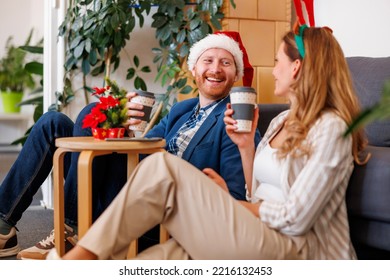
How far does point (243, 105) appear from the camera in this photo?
5.63 ft

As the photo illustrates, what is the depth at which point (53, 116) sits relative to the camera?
2.27 metres

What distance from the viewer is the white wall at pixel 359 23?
2646 millimetres

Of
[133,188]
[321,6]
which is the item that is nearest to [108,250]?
[133,188]

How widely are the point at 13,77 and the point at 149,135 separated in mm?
1756

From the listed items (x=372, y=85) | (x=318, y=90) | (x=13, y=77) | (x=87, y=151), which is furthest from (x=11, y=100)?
(x=318, y=90)

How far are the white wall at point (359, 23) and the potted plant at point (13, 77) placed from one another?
71.6 inches

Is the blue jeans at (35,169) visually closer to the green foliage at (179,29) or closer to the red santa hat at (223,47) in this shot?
the red santa hat at (223,47)

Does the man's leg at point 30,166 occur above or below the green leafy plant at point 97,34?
below

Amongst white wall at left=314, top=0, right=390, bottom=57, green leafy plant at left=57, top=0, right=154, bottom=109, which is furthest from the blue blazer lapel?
green leafy plant at left=57, top=0, right=154, bottom=109

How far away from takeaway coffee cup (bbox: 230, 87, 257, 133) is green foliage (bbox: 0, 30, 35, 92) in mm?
2258

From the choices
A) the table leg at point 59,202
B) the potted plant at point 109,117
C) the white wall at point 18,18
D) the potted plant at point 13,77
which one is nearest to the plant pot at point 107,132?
the potted plant at point 109,117

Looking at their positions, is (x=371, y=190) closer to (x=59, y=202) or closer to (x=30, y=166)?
(x=59, y=202)

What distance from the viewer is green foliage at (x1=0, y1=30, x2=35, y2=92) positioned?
3652mm
